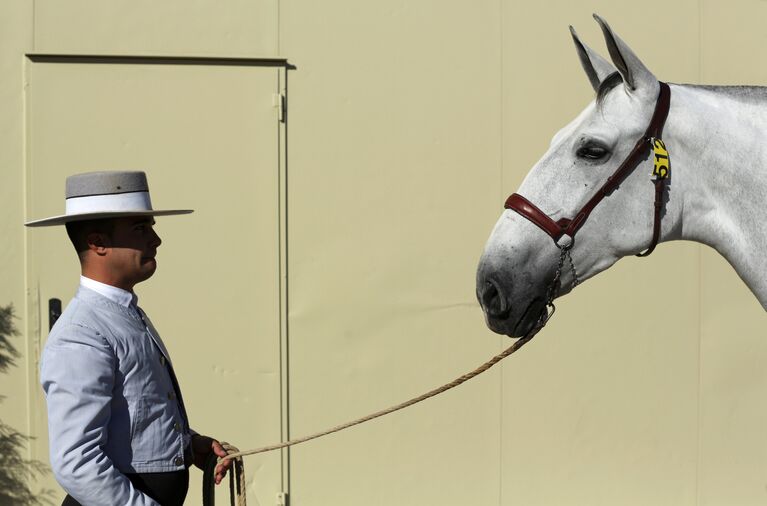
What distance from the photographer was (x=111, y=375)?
1948 millimetres

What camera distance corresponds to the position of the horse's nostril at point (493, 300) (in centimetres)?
232

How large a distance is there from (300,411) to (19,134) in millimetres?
1835

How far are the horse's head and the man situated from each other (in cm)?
85

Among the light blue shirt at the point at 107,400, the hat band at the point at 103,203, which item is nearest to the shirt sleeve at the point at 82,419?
the light blue shirt at the point at 107,400

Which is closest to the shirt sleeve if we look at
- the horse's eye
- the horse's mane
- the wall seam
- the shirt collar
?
the shirt collar

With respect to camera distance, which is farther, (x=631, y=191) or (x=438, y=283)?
(x=438, y=283)

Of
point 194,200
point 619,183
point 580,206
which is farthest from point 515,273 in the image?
point 194,200

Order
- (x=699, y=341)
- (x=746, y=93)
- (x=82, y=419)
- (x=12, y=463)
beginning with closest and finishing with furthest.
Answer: (x=82, y=419), (x=746, y=93), (x=12, y=463), (x=699, y=341)

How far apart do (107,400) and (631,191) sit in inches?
53.6

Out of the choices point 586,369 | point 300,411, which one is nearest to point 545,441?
point 586,369

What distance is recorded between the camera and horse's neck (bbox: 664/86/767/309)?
7.29ft

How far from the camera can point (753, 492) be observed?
14.9ft

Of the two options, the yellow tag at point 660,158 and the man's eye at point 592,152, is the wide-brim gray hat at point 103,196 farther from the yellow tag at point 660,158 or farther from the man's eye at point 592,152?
the yellow tag at point 660,158

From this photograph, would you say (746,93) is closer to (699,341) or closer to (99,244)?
(99,244)
